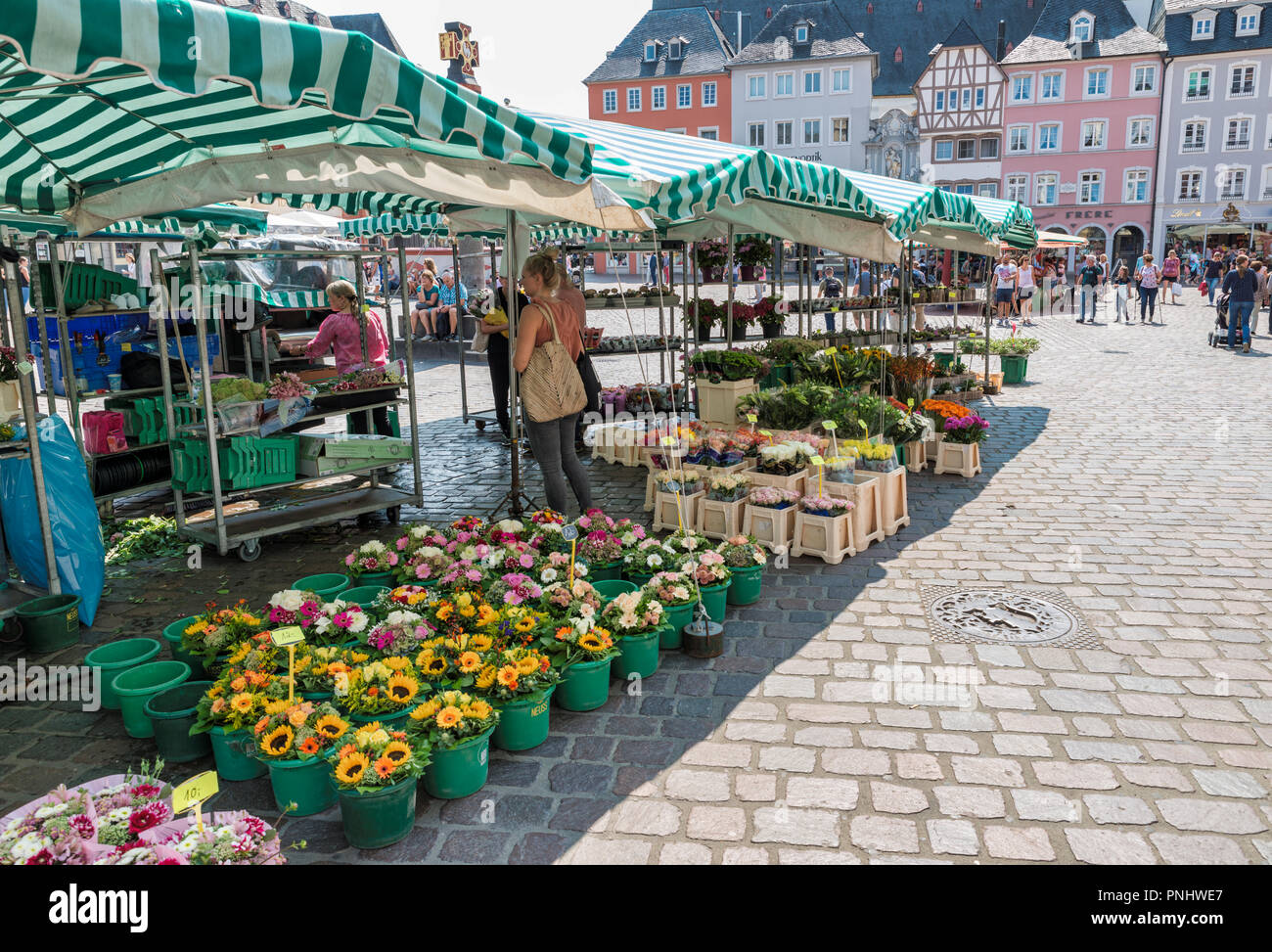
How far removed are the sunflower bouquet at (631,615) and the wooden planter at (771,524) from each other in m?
2.03

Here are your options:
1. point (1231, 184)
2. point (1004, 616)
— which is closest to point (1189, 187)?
point (1231, 184)

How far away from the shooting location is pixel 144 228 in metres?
10.3

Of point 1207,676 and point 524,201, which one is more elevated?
point 524,201

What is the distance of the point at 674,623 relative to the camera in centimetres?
487

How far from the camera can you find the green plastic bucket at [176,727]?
12.4 ft

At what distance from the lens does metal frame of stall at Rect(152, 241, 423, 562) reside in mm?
6219

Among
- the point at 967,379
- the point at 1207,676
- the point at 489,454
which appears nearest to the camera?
the point at 1207,676

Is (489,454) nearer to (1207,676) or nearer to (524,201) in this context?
(524,201)

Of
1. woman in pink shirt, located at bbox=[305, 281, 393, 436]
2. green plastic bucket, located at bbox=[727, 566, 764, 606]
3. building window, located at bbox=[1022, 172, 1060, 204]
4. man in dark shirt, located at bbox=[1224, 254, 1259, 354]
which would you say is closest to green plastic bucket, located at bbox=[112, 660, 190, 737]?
green plastic bucket, located at bbox=[727, 566, 764, 606]

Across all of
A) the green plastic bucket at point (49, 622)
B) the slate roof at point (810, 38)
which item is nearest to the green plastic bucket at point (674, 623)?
the green plastic bucket at point (49, 622)

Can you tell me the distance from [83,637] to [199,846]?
334 centimetres

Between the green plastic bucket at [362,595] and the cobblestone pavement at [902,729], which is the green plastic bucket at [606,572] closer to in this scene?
the cobblestone pavement at [902,729]

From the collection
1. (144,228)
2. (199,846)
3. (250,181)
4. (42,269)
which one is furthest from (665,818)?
(144,228)

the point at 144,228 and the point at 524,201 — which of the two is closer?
the point at 524,201
